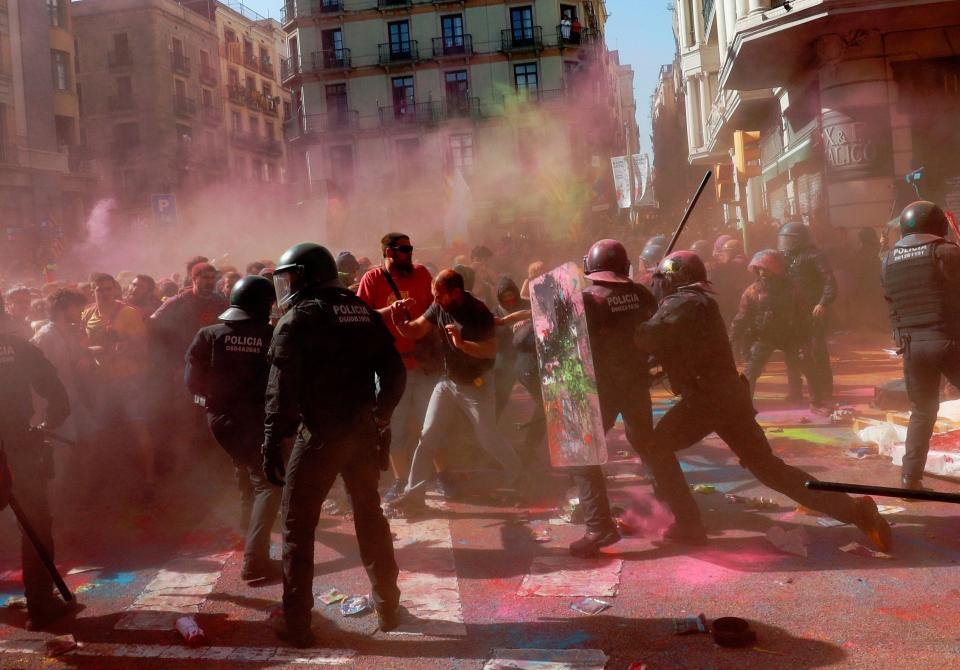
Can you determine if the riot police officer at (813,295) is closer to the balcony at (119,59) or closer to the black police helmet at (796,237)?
the black police helmet at (796,237)

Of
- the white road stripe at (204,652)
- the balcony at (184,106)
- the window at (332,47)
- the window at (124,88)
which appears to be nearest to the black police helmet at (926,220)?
the white road stripe at (204,652)

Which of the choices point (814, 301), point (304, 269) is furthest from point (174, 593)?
point (814, 301)

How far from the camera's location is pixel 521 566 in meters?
4.93

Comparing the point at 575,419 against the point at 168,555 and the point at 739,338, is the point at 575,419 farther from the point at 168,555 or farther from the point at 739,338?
the point at 739,338

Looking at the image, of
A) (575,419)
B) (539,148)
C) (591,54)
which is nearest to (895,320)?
(575,419)

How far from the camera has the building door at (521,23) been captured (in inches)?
1736

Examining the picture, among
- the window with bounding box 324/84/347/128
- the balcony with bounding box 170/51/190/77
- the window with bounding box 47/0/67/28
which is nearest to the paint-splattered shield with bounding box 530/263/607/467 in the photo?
the window with bounding box 47/0/67/28

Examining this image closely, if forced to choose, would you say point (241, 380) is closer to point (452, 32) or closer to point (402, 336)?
point (402, 336)

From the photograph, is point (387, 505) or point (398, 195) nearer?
point (387, 505)

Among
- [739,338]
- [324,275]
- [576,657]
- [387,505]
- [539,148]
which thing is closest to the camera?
[576,657]

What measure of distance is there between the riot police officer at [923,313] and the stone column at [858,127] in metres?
10.2

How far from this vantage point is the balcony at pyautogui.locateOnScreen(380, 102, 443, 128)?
44.4 metres

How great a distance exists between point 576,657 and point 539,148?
4128cm

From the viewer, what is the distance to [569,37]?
4438 centimetres
